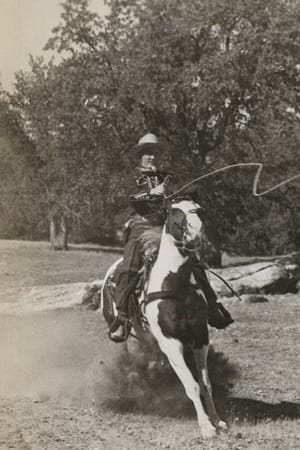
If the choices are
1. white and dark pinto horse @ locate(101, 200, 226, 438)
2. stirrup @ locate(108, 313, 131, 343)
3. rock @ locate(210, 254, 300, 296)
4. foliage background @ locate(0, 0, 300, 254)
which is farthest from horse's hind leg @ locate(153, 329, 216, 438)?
rock @ locate(210, 254, 300, 296)

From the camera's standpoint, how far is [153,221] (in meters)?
5.47

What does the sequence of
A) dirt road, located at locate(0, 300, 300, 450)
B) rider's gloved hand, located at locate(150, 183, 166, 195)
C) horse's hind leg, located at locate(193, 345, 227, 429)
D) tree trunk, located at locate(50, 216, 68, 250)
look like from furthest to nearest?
tree trunk, located at locate(50, 216, 68, 250) < rider's gloved hand, located at locate(150, 183, 166, 195) < horse's hind leg, located at locate(193, 345, 227, 429) < dirt road, located at locate(0, 300, 300, 450)

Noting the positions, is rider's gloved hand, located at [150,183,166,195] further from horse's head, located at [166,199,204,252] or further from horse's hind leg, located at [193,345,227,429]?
horse's hind leg, located at [193,345,227,429]

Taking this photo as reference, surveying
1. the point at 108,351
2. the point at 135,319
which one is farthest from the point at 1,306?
the point at 135,319

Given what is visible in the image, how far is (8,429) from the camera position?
199 inches

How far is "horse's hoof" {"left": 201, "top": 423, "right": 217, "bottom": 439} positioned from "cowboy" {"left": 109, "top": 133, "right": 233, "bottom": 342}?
2.35 feet

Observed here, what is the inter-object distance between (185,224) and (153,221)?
0.84 meters

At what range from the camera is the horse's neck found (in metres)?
4.82

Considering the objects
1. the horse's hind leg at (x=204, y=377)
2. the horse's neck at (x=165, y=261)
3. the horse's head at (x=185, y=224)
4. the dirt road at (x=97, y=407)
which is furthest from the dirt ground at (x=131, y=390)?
the horse's head at (x=185, y=224)

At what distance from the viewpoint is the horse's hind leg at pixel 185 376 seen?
4754 mm

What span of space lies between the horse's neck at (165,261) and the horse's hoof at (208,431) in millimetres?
873

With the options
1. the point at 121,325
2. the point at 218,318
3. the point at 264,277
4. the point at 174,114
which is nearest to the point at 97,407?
the point at 121,325

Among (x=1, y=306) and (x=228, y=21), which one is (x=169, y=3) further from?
(x=1, y=306)

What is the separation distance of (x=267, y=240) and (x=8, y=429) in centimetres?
461
